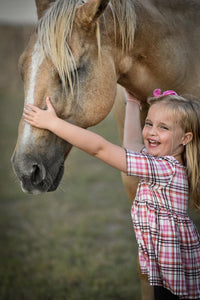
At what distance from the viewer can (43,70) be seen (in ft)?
6.31

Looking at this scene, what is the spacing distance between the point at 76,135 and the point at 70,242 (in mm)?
2936

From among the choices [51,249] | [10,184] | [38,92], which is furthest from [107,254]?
[10,184]

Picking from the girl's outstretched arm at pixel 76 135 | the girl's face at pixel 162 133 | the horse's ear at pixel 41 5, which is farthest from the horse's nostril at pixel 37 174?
the horse's ear at pixel 41 5

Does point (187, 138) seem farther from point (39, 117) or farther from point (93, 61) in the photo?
point (39, 117)

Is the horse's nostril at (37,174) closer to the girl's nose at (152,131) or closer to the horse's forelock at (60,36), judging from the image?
the horse's forelock at (60,36)

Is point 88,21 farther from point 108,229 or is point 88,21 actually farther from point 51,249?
point 108,229

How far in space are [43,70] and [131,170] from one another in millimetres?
679

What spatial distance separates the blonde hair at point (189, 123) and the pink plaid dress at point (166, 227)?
6cm

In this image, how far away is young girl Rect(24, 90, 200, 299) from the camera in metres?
1.85

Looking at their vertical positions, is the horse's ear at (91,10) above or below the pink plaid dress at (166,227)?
above

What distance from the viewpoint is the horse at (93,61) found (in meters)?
1.91

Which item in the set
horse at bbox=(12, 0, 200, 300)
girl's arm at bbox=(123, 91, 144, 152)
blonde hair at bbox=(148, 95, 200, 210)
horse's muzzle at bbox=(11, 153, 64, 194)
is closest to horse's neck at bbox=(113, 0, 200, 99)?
horse at bbox=(12, 0, 200, 300)

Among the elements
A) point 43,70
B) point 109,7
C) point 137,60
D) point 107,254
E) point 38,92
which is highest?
point 109,7

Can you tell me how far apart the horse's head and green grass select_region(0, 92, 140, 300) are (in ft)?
0.82
